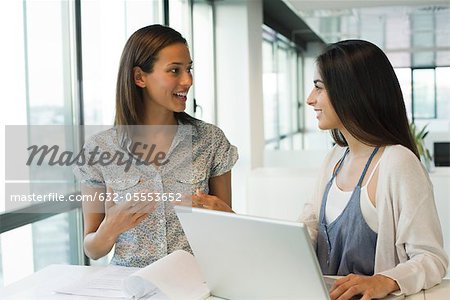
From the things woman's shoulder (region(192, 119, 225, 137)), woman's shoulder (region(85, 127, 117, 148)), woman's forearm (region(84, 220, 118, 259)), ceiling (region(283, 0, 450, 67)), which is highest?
ceiling (region(283, 0, 450, 67))

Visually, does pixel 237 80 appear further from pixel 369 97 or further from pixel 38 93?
pixel 369 97

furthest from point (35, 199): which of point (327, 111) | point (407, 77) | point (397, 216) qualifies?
point (407, 77)

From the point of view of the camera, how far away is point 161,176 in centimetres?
184

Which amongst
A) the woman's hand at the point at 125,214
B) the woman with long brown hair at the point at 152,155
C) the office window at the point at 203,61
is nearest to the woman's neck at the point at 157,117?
the woman with long brown hair at the point at 152,155

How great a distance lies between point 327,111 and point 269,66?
578 cm

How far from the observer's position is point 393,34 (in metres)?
8.06

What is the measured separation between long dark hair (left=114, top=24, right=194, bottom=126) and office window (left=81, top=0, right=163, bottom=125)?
1.44 metres

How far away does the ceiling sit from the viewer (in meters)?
5.64

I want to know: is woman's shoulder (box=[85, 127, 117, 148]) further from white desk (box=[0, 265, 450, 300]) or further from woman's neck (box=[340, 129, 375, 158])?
woman's neck (box=[340, 129, 375, 158])

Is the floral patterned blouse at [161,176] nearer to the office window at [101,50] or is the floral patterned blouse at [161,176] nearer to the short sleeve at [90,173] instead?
the short sleeve at [90,173]

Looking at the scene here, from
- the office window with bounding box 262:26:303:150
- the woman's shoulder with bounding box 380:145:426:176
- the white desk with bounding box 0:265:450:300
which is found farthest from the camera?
the office window with bounding box 262:26:303:150

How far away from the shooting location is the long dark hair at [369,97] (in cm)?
167

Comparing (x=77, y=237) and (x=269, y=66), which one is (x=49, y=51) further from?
(x=269, y=66)

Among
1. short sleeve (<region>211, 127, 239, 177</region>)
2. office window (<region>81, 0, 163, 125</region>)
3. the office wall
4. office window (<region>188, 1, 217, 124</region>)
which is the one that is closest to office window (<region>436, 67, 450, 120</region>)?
the office wall
